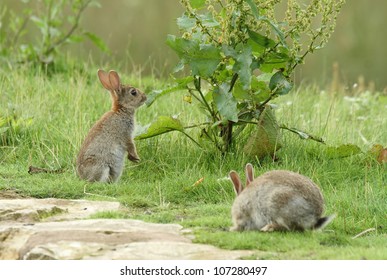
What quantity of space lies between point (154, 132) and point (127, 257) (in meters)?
2.94

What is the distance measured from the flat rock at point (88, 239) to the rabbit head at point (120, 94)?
6.97 feet

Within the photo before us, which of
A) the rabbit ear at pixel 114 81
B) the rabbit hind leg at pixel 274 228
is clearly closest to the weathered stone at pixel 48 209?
the rabbit hind leg at pixel 274 228

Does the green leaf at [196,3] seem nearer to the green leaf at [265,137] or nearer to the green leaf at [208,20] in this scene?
the green leaf at [208,20]

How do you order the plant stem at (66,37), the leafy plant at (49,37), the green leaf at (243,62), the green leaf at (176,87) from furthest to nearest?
the plant stem at (66,37), the leafy plant at (49,37), the green leaf at (176,87), the green leaf at (243,62)

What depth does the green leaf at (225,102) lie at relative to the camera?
7.77 meters

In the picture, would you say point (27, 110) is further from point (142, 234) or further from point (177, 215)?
point (142, 234)

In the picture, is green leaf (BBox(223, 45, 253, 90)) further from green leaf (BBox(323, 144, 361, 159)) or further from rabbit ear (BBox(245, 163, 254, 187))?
rabbit ear (BBox(245, 163, 254, 187))

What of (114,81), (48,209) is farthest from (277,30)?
(48,209)

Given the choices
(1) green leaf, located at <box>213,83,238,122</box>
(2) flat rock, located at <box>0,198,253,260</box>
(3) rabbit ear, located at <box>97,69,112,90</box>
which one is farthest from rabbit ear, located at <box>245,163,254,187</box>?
(3) rabbit ear, located at <box>97,69,112,90</box>

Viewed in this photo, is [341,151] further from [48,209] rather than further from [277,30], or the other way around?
[48,209]

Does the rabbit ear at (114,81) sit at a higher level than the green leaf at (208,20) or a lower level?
lower

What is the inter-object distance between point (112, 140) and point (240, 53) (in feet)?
4.76

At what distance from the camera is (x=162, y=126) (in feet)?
26.8

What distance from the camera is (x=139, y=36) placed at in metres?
20.1
